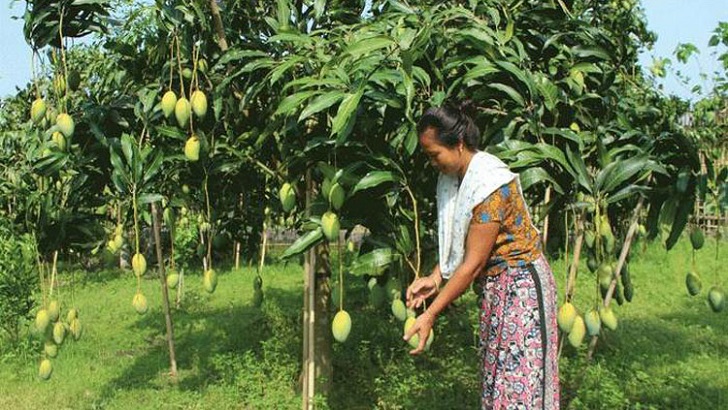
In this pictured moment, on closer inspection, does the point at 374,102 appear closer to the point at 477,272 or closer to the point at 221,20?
the point at 477,272

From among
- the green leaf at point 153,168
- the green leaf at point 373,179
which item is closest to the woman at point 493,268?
the green leaf at point 373,179

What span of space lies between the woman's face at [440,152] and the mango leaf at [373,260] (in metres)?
0.24

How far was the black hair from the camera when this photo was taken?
1.55 metres

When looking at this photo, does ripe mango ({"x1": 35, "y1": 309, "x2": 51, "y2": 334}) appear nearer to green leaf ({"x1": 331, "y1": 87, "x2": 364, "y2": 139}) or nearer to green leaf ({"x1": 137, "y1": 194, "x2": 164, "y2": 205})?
green leaf ({"x1": 137, "y1": 194, "x2": 164, "y2": 205})

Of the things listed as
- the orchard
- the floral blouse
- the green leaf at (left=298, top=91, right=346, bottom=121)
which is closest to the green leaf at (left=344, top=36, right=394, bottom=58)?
the orchard

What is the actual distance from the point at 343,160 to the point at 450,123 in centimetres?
38

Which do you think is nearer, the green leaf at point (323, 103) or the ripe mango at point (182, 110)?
the green leaf at point (323, 103)

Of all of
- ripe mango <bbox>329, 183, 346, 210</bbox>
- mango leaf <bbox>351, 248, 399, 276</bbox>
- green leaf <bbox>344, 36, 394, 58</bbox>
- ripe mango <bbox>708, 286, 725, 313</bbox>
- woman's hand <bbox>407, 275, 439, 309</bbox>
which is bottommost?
ripe mango <bbox>708, 286, 725, 313</bbox>

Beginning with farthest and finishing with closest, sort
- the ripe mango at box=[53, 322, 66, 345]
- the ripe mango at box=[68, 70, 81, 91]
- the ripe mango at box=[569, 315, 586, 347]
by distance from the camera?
the ripe mango at box=[53, 322, 66, 345], the ripe mango at box=[68, 70, 81, 91], the ripe mango at box=[569, 315, 586, 347]

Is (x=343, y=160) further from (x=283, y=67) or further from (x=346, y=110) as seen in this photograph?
(x=346, y=110)

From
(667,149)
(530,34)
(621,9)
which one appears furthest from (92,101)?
(621,9)

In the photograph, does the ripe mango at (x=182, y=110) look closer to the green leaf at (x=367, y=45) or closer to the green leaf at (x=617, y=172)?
the green leaf at (x=367, y=45)

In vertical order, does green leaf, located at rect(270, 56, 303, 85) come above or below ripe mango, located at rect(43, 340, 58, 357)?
above

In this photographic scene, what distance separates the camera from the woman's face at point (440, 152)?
158 cm
